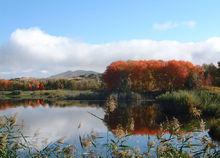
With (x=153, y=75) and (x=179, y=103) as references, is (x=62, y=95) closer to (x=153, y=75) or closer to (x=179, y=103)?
(x=153, y=75)

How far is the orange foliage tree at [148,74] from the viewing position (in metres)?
95.7

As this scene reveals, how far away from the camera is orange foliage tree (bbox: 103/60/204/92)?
95.7 metres

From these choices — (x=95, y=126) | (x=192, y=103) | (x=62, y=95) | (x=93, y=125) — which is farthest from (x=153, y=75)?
(x=95, y=126)

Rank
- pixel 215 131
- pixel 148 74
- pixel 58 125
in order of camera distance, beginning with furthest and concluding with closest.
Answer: pixel 148 74 → pixel 58 125 → pixel 215 131

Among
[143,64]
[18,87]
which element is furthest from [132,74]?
[18,87]

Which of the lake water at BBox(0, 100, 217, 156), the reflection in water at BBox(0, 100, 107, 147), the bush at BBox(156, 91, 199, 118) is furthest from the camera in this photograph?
the bush at BBox(156, 91, 199, 118)

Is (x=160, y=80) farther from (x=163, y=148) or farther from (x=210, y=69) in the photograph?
(x=163, y=148)

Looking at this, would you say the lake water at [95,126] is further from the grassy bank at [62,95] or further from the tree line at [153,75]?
the grassy bank at [62,95]

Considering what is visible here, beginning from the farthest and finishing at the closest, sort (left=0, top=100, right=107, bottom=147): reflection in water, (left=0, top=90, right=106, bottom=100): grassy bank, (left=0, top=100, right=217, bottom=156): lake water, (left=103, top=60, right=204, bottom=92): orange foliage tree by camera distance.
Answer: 1. (left=0, top=90, right=106, bottom=100): grassy bank
2. (left=103, top=60, right=204, bottom=92): orange foliage tree
3. (left=0, top=100, right=107, bottom=147): reflection in water
4. (left=0, top=100, right=217, bottom=156): lake water

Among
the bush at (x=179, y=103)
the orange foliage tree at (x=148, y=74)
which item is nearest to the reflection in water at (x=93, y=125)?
the bush at (x=179, y=103)

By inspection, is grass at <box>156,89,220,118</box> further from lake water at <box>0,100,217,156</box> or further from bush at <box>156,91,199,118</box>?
lake water at <box>0,100,217,156</box>

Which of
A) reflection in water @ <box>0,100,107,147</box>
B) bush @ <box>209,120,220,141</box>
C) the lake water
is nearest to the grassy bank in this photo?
reflection in water @ <box>0,100,107,147</box>

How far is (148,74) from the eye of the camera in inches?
4031

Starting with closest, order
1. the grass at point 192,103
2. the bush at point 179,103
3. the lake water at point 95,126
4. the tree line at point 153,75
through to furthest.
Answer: the lake water at point 95,126 → the grass at point 192,103 → the bush at point 179,103 → the tree line at point 153,75
